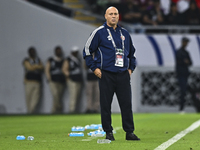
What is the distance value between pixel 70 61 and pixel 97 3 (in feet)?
8.79

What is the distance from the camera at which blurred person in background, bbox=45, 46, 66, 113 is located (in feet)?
60.9

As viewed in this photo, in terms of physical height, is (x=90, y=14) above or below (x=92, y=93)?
above

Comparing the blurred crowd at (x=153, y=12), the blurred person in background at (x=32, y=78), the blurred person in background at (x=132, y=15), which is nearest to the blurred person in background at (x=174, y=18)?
the blurred crowd at (x=153, y=12)

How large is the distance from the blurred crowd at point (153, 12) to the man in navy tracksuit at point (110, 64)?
11.4 meters

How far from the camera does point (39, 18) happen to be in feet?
62.7

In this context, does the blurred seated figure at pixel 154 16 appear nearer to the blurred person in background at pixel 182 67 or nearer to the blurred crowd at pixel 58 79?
the blurred person in background at pixel 182 67

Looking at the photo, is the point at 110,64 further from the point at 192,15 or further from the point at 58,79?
the point at 192,15

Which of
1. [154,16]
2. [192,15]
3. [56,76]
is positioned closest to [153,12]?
[154,16]

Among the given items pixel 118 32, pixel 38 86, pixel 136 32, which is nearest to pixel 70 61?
pixel 38 86

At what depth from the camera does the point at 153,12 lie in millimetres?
19578

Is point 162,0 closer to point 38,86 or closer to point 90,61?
point 38,86

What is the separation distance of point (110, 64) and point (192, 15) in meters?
12.3

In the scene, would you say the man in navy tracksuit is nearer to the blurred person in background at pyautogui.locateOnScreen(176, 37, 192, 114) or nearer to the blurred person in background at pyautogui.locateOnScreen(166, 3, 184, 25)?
the blurred person in background at pyautogui.locateOnScreen(176, 37, 192, 114)

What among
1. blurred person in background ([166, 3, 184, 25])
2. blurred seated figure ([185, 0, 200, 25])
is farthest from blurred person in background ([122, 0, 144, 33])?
blurred seated figure ([185, 0, 200, 25])
